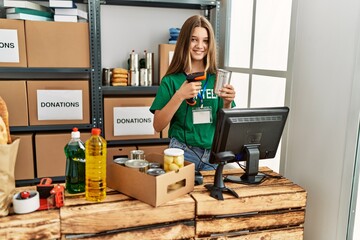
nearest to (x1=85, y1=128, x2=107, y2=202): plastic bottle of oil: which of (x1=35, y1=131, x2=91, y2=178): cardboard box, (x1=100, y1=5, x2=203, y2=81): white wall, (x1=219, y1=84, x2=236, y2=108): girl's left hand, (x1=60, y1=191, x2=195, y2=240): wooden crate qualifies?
(x1=60, y1=191, x2=195, y2=240): wooden crate

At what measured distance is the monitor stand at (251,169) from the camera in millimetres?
1378

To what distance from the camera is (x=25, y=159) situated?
2451mm

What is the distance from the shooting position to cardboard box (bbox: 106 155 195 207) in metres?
1.16

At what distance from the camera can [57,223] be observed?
109cm

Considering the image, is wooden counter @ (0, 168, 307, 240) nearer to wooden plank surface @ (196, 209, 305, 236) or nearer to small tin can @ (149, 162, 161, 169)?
wooden plank surface @ (196, 209, 305, 236)

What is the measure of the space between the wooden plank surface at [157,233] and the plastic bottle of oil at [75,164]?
0.68 ft

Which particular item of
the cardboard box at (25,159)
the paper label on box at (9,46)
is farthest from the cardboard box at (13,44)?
the cardboard box at (25,159)

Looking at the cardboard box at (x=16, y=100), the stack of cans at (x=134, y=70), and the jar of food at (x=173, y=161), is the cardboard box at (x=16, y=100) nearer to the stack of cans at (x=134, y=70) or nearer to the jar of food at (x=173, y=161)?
the stack of cans at (x=134, y=70)

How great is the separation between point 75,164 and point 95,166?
0.11m

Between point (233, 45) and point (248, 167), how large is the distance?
1489 mm

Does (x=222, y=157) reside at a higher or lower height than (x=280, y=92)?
lower

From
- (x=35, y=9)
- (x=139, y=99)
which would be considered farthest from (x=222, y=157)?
(x=35, y=9)

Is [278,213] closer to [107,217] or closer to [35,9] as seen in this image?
[107,217]

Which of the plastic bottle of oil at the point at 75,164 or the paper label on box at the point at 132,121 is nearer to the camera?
Result: the plastic bottle of oil at the point at 75,164
